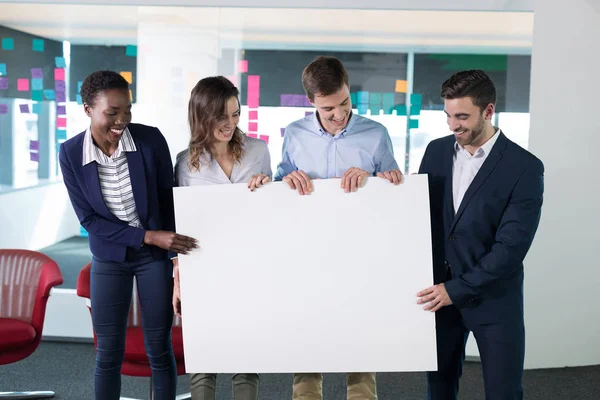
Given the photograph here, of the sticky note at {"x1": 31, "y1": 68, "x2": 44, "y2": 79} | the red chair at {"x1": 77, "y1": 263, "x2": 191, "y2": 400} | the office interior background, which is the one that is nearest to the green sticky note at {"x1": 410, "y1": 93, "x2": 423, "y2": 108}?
the office interior background

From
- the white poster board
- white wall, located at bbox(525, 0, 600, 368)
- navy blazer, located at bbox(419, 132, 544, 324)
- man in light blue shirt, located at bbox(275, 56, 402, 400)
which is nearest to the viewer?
navy blazer, located at bbox(419, 132, 544, 324)

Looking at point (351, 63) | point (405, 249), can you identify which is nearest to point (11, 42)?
point (351, 63)

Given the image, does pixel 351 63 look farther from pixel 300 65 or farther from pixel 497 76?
pixel 497 76

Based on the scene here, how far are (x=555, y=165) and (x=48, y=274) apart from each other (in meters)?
3.20

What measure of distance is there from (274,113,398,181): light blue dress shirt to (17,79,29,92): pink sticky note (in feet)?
9.34

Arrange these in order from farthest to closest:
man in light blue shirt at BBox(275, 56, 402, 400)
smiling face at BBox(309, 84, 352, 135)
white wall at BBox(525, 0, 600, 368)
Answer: white wall at BBox(525, 0, 600, 368) < man in light blue shirt at BBox(275, 56, 402, 400) < smiling face at BBox(309, 84, 352, 135)

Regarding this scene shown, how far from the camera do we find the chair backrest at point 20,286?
396cm

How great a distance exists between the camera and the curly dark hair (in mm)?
2801

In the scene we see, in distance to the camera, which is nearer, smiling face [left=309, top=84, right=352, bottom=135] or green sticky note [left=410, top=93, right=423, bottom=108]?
smiling face [left=309, top=84, right=352, bottom=135]

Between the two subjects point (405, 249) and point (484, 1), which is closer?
point (405, 249)

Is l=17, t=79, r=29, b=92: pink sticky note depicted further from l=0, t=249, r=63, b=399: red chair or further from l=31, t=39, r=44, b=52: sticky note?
l=0, t=249, r=63, b=399: red chair

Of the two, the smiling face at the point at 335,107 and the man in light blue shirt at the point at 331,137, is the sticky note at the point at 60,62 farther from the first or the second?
the smiling face at the point at 335,107

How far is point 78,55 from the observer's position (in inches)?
196

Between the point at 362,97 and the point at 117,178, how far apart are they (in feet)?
7.86
